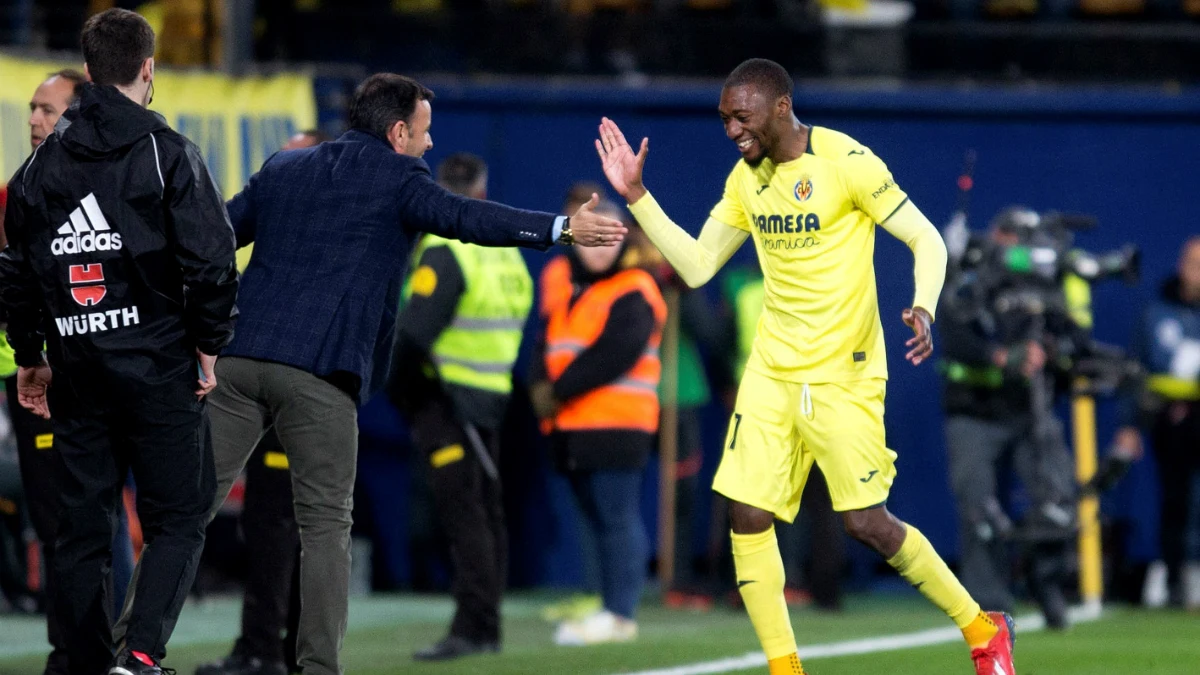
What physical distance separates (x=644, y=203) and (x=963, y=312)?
4.18 meters

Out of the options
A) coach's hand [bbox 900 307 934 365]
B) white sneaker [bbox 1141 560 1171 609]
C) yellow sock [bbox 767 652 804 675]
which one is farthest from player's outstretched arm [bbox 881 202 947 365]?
white sneaker [bbox 1141 560 1171 609]

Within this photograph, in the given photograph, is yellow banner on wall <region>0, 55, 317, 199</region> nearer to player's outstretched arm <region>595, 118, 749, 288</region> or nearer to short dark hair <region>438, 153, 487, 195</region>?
short dark hair <region>438, 153, 487, 195</region>

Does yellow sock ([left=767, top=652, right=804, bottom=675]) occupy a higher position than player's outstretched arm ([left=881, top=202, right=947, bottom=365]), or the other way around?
player's outstretched arm ([left=881, top=202, right=947, bottom=365])

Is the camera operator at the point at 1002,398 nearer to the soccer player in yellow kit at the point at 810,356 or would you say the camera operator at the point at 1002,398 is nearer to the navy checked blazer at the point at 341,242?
the soccer player in yellow kit at the point at 810,356

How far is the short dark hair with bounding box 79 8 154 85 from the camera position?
558 cm

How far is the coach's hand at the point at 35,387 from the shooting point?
5.88m

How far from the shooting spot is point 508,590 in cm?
1177

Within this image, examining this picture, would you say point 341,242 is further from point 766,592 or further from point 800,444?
point 766,592

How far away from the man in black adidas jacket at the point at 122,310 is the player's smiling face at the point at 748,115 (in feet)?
5.60

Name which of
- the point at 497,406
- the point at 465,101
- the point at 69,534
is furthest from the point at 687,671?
the point at 465,101

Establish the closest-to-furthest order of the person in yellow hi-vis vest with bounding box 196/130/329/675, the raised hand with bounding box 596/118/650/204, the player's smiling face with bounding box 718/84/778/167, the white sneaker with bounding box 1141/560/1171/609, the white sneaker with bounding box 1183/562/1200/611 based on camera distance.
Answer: the player's smiling face with bounding box 718/84/778/167
the raised hand with bounding box 596/118/650/204
the person in yellow hi-vis vest with bounding box 196/130/329/675
the white sneaker with bounding box 1183/562/1200/611
the white sneaker with bounding box 1141/560/1171/609

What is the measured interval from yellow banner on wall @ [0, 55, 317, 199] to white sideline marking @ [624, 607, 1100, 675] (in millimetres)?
4343

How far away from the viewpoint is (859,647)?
8.59 meters

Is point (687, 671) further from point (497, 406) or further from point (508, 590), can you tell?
point (508, 590)
